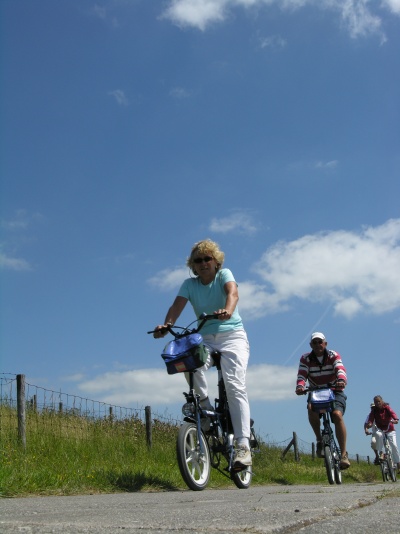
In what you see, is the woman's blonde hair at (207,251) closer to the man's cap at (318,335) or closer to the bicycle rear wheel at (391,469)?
the man's cap at (318,335)

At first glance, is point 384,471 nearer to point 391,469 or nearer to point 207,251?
point 391,469

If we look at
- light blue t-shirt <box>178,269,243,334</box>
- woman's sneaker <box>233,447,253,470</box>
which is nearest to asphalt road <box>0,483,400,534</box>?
woman's sneaker <box>233,447,253,470</box>

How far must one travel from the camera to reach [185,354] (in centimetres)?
607

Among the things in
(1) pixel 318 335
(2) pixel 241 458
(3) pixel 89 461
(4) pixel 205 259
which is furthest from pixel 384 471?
(4) pixel 205 259

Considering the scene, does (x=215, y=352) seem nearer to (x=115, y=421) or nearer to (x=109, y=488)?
(x=109, y=488)

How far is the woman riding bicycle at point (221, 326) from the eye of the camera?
636 cm

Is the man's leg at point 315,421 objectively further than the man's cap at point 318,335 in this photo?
Yes

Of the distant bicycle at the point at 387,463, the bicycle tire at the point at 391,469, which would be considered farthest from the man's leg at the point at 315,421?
the bicycle tire at the point at 391,469

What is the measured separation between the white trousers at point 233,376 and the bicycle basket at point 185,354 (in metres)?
0.21

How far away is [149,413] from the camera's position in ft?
42.5

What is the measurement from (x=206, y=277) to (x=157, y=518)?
13.0 feet

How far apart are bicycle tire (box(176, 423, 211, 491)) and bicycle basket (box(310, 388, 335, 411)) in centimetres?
295

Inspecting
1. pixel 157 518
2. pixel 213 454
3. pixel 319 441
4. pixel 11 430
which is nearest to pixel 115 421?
pixel 11 430

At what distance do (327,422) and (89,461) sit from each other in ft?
10.3
